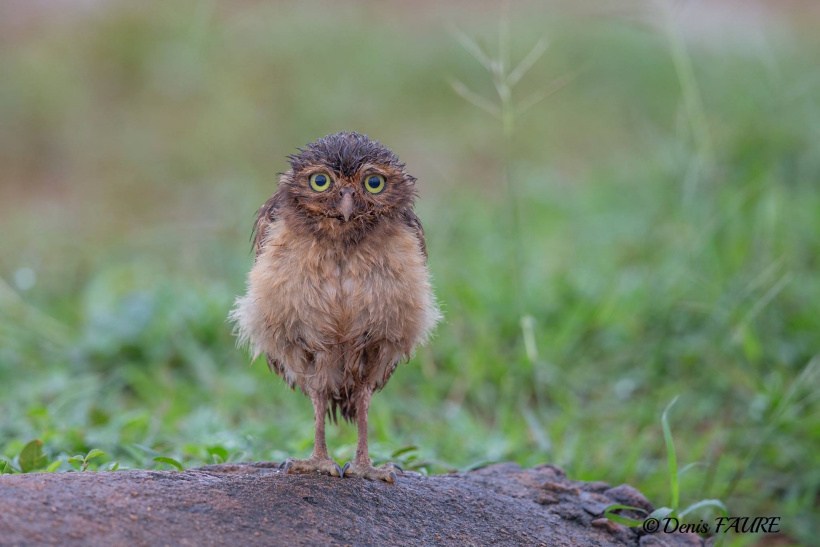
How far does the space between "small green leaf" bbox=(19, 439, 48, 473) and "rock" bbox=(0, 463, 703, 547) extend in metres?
0.65

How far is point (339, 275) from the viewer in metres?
3.09

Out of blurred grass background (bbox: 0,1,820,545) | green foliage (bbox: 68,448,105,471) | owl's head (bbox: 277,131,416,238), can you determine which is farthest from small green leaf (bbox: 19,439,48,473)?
owl's head (bbox: 277,131,416,238)

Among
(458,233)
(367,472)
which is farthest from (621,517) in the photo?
(458,233)

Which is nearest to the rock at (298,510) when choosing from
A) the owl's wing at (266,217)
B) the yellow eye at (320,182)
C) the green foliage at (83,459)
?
the green foliage at (83,459)

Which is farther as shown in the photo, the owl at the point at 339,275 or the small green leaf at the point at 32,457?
the small green leaf at the point at 32,457

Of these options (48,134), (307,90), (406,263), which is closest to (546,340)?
(406,263)

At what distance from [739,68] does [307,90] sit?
540 cm

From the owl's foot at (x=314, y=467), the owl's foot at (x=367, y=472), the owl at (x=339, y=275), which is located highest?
the owl at (x=339, y=275)

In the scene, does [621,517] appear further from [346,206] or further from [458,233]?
[458,233]

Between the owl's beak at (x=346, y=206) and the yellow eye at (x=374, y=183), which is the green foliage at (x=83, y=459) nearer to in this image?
the owl's beak at (x=346, y=206)

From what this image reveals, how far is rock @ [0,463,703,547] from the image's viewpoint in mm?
2525

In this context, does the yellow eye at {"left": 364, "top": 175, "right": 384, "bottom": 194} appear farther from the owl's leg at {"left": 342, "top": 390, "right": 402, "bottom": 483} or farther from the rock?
the rock

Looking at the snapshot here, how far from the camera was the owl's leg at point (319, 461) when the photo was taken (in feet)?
10.7

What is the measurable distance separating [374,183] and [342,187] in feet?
0.40
